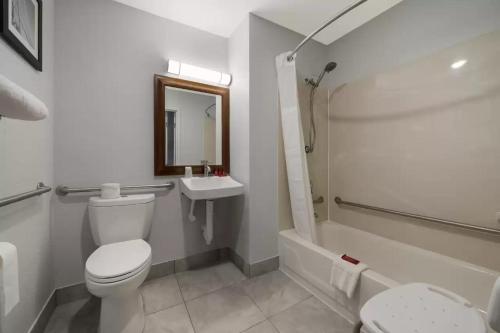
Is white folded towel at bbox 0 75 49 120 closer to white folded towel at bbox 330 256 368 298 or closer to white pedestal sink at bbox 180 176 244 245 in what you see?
white pedestal sink at bbox 180 176 244 245

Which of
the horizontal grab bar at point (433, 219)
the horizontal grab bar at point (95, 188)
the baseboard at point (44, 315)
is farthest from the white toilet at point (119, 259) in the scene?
the horizontal grab bar at point (433, 219)

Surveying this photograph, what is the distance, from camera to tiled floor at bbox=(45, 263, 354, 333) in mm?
1188

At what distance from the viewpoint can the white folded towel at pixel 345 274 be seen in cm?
116

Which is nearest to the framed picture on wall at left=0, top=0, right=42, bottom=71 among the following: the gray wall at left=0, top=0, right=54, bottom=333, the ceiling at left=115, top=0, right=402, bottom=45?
the gray wall at left=0, top=0, right=54, bottom=333

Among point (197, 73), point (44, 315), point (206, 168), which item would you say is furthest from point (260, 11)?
point (44, 315)

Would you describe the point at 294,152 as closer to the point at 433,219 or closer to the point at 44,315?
the point at 433,219

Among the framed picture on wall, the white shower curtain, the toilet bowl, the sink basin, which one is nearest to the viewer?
the framed picture on wall

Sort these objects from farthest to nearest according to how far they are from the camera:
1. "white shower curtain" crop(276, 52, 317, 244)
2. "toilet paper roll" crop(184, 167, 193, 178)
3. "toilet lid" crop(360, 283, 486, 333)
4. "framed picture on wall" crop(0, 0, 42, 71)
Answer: "toilet paper roll" crop(184, 167, 193, 178) < "white shower curtain" crop(276, 52, 317, 244) < "framed picture on wall" crop(0, 0, 42, 71) < "toilet lid" crop(360, 283, 486, 333)

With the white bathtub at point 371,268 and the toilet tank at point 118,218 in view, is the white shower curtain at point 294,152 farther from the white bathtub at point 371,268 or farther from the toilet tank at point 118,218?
the toilet tank at point 118,218

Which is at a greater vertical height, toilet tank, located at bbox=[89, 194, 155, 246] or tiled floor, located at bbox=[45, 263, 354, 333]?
toilet tank, located at bbox=[89, 194, 155, 246]

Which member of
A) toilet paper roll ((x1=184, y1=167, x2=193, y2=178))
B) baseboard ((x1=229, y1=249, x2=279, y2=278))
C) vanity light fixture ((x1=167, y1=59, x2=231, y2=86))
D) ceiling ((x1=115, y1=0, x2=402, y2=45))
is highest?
ceiling ((x1=115, y1=0, x2=402, y2=45))

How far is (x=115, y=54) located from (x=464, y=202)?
8.90 ft

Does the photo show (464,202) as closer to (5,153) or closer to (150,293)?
(150,293)

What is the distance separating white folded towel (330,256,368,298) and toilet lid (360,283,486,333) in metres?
0.29
